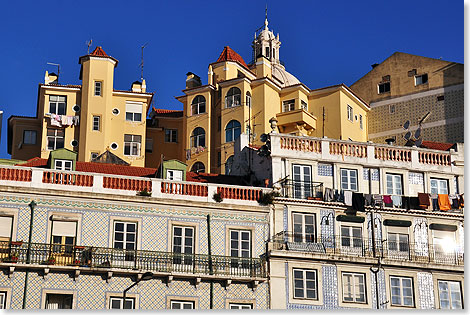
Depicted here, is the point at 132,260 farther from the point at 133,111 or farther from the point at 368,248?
the point at 133,111

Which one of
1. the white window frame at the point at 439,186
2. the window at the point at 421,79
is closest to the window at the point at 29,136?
the window at the point at 421,79

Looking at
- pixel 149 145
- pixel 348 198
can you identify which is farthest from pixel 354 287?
pixel 149 145

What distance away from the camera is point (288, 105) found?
222 feet

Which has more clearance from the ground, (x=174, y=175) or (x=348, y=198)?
(x=174, y=175)

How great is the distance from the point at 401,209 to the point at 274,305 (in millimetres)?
8442

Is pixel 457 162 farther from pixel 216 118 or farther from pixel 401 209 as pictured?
pixel 216 118

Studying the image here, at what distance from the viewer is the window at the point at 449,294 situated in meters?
41.7

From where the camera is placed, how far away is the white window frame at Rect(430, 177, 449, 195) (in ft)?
148

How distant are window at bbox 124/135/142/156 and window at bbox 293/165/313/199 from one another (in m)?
25.6

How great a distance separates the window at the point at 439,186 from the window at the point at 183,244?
1263 centimetres

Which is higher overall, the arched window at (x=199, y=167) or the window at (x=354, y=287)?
the arched window at (x=199, y=167)

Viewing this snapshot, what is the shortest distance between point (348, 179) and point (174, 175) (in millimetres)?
8389

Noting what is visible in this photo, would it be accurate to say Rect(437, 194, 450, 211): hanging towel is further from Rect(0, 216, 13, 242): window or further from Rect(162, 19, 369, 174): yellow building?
Rect(162, 19, 369, 174): yellow building

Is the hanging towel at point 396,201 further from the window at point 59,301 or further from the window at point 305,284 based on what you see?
the window at point 59,301
